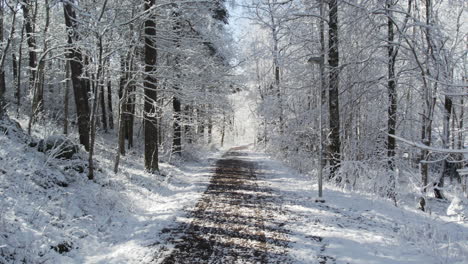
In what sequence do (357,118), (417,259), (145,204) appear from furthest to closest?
(357,118) → (145,204) → (417,259)

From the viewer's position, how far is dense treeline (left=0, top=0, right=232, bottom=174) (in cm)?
809

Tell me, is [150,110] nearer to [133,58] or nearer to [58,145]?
[133,58]

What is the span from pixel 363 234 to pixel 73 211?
5226 mm

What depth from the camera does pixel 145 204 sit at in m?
7.59

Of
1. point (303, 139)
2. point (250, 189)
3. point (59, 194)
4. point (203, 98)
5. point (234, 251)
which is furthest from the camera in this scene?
point (303, 139)

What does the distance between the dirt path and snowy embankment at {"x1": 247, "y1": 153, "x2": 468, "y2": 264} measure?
36 cm

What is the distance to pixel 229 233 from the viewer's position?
5.55 m

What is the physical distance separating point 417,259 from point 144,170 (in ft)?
29.0

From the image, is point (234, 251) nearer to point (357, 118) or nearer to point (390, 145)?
point (390, 145)

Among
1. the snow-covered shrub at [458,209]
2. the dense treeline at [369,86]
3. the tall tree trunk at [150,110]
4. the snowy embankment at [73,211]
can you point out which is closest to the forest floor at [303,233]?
the snowy embankment at [73,211]

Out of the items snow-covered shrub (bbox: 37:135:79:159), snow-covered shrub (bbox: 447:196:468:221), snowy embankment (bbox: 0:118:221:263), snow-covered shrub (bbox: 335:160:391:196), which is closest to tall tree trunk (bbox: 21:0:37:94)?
snow-covered shrub (bbox: 37:135:79:159)

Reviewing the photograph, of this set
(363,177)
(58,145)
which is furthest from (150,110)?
(363,177)

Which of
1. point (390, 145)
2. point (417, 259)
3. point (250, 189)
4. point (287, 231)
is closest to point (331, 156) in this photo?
point (390, 145)

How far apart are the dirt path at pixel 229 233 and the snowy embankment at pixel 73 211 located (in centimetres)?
35
